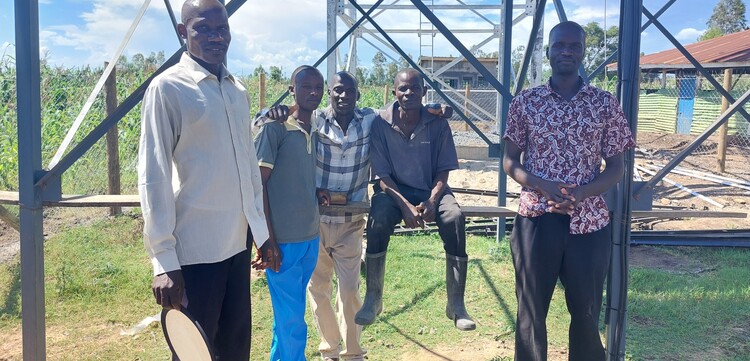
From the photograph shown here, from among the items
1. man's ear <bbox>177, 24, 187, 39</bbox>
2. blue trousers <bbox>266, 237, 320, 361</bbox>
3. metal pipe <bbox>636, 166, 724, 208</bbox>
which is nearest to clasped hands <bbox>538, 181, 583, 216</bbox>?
blue trousers <bbox>266, 237, 320, 361</bbox>

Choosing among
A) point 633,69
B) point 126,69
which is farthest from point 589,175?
point 126,69

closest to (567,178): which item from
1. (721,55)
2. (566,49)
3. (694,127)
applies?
(566,49)

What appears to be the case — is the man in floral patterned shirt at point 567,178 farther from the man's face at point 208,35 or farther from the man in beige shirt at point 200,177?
the man's face at point 208,35

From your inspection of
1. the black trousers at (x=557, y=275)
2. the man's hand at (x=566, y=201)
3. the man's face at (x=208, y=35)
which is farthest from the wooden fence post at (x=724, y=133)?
the man's face at (x=208, y=35)

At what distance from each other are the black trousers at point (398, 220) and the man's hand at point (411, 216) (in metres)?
0.07

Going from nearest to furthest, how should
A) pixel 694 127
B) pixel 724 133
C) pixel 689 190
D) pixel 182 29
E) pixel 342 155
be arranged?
pixel 182 29, pixel 342 155, pixel 689 190, pixel 724 133, pixel 694 127

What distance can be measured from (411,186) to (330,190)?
0.45m

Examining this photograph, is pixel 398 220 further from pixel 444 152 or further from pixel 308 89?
pixel 308 89

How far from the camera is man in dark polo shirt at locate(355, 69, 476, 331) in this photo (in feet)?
10.2

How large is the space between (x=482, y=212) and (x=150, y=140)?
191 cm

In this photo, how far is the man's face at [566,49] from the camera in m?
2.71

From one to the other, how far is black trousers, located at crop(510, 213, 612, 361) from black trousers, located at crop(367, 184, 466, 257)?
308 mm

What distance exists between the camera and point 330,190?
10.5 feet

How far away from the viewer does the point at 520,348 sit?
290 cm
